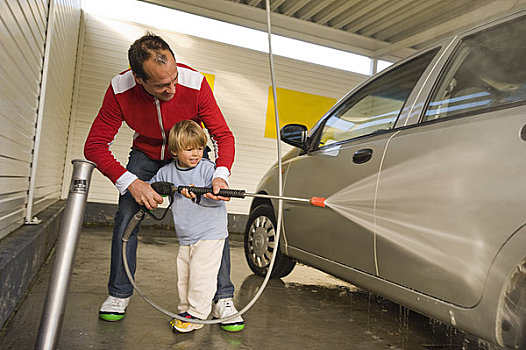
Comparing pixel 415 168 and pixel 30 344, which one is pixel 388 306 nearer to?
pixel 415 168

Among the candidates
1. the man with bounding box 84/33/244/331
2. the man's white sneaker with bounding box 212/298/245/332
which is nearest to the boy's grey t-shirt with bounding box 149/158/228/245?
the man with bounding box 84/33/244/331

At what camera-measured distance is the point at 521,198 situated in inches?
58.4

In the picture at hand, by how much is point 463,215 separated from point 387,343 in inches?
43.1

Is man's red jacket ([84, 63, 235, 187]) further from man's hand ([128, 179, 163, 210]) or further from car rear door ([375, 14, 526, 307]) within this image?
car rear door ([375, 14, 526, 307])

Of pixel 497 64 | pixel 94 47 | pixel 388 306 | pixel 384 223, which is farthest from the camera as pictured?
pixel 94 47

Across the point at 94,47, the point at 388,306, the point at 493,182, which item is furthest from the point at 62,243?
the point at 94,47

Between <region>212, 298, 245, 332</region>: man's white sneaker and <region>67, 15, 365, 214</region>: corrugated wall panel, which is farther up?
<region>67, 15, 365, 214</region>: corrugated wall panel

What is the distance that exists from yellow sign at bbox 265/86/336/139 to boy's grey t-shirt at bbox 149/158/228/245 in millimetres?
6068

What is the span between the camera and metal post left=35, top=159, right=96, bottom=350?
162 centimetres

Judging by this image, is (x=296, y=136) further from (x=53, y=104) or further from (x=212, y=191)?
(x=53, y=104)

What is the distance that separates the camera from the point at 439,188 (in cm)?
185

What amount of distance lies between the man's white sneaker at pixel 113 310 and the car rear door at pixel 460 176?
1450 millimetres

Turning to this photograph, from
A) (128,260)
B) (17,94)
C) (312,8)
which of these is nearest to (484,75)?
(128,260)

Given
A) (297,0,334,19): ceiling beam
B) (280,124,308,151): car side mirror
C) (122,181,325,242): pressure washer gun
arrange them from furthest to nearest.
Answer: (297,0,334,19): ceiling beam < (280,124,308,151): car side mirror < (122,181,325,242): pressure washer gun
